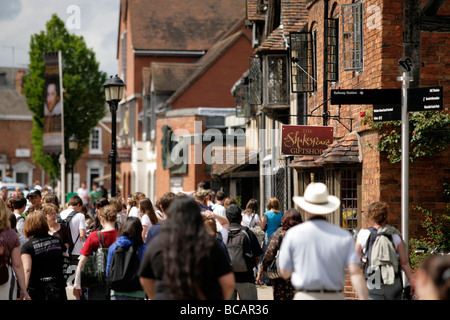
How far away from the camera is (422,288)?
4.49m

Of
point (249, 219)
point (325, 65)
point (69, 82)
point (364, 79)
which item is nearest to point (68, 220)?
point (249, 219)

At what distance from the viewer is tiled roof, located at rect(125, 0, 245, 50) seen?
5294 centimetres

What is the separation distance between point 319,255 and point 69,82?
4930 cm

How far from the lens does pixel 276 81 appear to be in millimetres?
23562

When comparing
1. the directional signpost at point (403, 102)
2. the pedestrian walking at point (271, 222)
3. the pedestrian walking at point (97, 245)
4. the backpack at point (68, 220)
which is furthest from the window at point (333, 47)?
the pedestrian walking at point (97, 245)

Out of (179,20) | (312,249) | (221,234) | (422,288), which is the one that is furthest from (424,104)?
(179,20)

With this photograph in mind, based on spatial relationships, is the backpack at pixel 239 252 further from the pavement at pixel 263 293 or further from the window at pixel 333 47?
the window at pixel 333 47

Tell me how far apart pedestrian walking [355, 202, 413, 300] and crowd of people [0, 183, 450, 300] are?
0.01m

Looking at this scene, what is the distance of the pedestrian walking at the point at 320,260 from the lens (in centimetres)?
609

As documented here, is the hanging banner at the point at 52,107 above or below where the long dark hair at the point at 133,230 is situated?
above

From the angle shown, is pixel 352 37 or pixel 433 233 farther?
pixel 352 37

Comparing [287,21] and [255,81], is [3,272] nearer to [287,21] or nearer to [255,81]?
[287,21]

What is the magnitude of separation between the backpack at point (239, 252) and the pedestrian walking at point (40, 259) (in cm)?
208

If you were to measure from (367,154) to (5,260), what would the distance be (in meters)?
7.35
